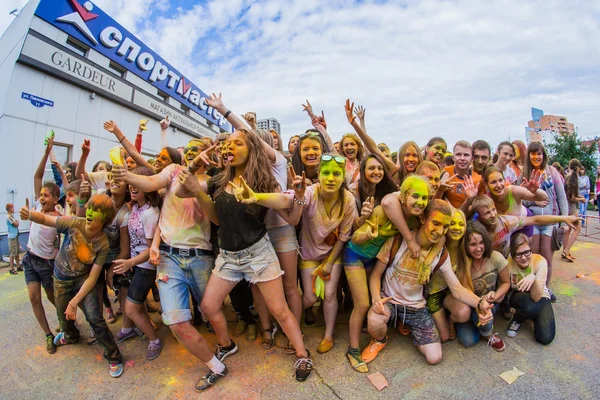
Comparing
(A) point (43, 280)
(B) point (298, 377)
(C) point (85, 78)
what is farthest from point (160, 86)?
(B) point (298, 377)

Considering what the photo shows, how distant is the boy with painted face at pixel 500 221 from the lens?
9.61ft

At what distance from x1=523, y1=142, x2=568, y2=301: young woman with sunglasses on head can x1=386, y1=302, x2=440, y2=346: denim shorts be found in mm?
2054

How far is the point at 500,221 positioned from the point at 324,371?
241cm

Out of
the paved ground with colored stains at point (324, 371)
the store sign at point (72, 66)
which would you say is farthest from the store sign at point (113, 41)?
the paved ground with colored stains at point (324, 371)

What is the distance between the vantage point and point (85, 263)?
109 inches

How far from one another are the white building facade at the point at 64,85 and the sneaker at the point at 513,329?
422 inches

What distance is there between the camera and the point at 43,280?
10.2 ft

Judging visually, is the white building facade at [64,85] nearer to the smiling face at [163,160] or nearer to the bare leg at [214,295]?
the smiling face at [163,160]

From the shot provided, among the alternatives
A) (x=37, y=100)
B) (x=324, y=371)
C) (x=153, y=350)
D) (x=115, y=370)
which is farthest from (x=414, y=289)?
(x=37, y=100)

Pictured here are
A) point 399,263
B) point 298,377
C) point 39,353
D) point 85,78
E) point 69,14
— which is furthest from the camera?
point 85,78

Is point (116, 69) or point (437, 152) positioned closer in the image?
point (437, 152)

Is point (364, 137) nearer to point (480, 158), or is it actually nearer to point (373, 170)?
point (373, 170)

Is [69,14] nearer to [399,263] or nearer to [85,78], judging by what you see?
[85,78]

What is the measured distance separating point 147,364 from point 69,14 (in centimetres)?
1178
